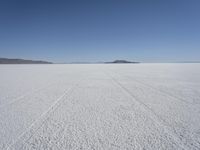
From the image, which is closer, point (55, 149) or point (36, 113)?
point (55, 149)

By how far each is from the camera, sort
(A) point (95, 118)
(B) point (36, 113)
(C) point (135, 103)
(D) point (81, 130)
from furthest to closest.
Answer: (C) point (135, 103)
(B) point (36, 113)
(A) point (95, 118)
(D) point (81, 130)

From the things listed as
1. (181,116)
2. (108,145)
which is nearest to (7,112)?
(108,145)

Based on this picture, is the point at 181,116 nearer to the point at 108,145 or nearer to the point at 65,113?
the point at 108,145

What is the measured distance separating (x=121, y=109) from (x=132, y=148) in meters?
1.53

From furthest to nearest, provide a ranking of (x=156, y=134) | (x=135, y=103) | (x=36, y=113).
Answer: (x=135, y=103)
(x=36, y=113)
(x=156, y=134)

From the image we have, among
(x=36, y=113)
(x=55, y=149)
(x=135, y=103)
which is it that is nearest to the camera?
(x=55, y=149)

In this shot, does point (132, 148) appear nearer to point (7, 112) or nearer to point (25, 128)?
point (25, 128)

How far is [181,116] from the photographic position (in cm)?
307

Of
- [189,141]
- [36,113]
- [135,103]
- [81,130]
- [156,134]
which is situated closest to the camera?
[189,141]

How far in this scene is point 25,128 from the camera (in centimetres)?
254

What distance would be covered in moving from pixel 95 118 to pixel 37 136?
3.79 feet

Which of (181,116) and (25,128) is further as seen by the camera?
(181,116)

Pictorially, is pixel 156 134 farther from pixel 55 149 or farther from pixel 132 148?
pixel 55 149

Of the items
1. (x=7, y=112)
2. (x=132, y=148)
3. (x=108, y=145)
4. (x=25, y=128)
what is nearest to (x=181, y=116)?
(x=132, y=148)
